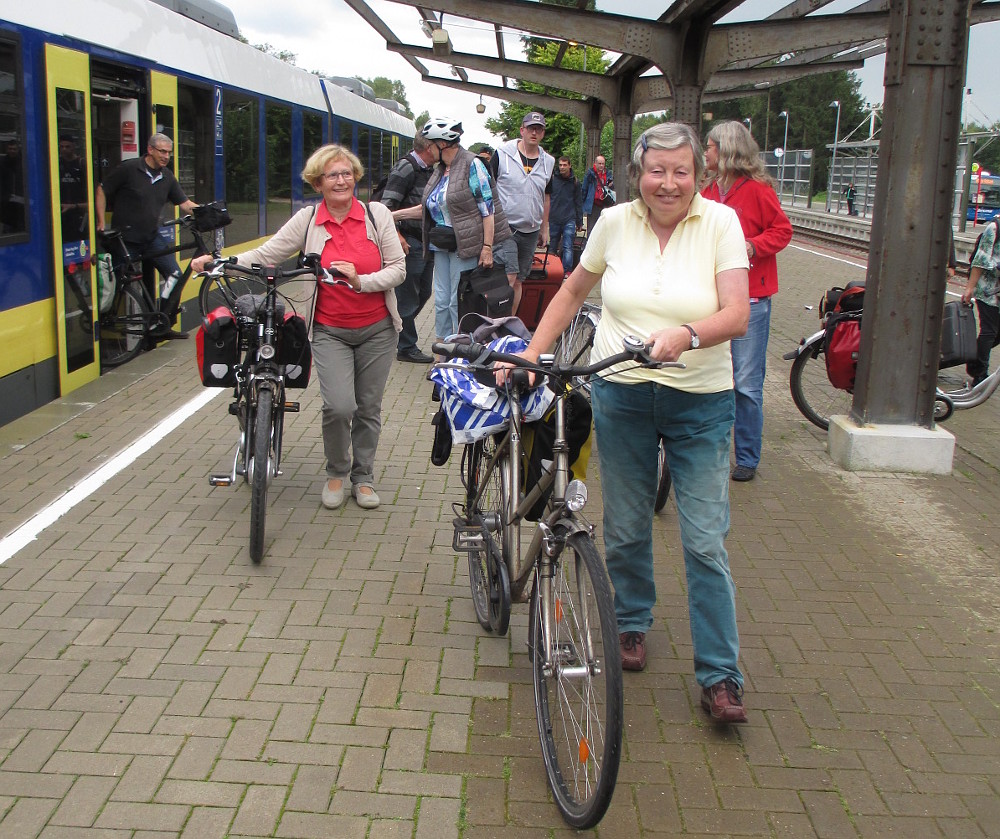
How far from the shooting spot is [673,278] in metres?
3.57

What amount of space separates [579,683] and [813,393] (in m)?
5.66

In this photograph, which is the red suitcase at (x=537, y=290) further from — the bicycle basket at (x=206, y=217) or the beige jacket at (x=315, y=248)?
the beige jacket at (x=315, y=248)

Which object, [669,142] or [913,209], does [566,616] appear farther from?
[913,209]

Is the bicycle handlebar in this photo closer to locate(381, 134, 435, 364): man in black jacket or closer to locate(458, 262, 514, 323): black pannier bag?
locate(458, 262, 514, 323): black pannier bag

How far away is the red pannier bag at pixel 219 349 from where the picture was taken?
5.64 m

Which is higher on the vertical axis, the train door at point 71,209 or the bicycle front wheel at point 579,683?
the train door at point 71,209

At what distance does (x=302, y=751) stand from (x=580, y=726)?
920 mm

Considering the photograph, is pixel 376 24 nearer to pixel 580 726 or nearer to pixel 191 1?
pixel 191 1

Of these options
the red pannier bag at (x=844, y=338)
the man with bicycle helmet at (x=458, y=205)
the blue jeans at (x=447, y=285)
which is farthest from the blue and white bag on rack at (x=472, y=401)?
the blue jeans at (x=447, y=285)

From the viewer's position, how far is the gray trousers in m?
5.71

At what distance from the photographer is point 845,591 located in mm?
4984

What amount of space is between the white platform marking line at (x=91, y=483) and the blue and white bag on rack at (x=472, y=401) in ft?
7.63

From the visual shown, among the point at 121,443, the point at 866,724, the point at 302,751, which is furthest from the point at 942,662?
the point at 121,443

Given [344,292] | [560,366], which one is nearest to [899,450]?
[344,292]
